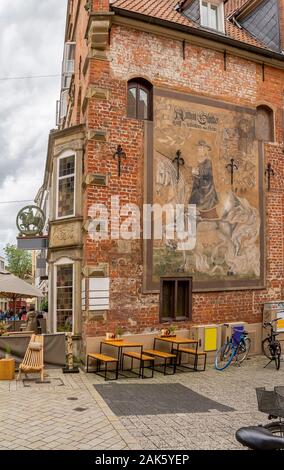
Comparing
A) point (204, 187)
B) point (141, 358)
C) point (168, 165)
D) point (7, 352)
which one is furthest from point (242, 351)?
point (7, 352)

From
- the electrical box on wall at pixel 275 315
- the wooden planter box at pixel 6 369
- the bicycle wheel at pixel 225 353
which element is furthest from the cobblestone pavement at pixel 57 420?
the electrical box on wall at pixel 275 315

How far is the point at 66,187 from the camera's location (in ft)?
45.1

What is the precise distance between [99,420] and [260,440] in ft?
11.5

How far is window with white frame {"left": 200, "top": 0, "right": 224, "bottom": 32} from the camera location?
15367 mm

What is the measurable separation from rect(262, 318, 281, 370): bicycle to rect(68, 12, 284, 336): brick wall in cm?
61

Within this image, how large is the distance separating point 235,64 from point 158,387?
10.2m

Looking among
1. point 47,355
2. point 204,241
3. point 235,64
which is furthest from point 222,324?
point 235,64

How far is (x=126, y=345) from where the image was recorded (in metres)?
11.3

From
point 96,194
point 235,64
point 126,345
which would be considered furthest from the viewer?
point 235,64

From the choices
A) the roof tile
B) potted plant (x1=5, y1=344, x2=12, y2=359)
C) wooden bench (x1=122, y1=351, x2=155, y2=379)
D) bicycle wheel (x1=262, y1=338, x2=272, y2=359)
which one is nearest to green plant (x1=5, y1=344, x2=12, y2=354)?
potted plant (x1=5, y1=344, x2=12, y2=359)

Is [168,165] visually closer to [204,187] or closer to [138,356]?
[204,187]

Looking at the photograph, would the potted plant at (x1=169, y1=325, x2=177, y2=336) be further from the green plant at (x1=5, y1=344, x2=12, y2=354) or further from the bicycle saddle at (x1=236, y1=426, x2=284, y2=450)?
the bicycle saddle at (x1=236, y1=426, x2=284, y2=450)

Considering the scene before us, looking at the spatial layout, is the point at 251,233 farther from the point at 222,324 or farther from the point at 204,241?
Answer: the point at 222,324

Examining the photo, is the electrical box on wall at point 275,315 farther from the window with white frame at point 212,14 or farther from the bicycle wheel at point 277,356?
the window with white frame at point 212,14
